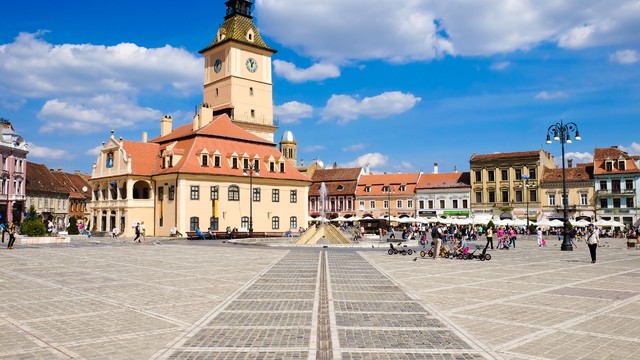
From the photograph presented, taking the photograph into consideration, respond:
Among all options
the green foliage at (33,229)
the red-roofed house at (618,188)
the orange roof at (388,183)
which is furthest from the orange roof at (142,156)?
the red-roofed house at (618,188)

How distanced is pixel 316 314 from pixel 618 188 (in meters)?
70.4

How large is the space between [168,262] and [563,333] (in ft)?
57.5

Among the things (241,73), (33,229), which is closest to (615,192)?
(241,73)

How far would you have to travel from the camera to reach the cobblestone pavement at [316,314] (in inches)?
316

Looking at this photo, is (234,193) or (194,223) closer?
(194,223)

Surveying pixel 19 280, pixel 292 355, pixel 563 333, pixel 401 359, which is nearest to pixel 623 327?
pixel 563 333

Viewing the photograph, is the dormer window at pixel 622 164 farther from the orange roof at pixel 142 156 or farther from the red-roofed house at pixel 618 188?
the orange roof at pixel 142 156

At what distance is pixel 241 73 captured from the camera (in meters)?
68.7

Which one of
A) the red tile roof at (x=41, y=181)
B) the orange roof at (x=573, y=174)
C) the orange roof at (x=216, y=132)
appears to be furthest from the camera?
the red tile roof at (x=41, y=181)

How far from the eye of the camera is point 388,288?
14859mm

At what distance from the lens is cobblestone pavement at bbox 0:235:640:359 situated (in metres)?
8.04

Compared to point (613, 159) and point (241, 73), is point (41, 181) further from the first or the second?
point (613, 159)

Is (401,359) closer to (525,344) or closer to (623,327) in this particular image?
(525,344)

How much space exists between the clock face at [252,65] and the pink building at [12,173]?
32304mm
